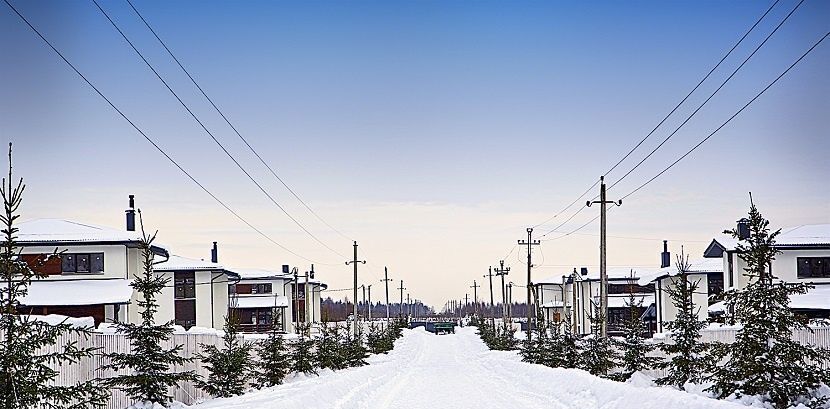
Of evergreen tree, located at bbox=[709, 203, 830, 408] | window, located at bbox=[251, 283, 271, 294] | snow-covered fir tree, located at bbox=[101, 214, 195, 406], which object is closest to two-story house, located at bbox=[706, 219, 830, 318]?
evergreen tree, located at bbox=[709, 203, 830, 408]

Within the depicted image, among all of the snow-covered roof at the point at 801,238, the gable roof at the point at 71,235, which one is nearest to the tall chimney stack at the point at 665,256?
the snow-covered roof at the point at 801,238

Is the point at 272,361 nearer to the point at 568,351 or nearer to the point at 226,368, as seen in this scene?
the point at 226,368

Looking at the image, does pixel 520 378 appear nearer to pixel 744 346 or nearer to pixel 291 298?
pixel 744 346

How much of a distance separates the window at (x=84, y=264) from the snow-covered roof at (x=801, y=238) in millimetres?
33467

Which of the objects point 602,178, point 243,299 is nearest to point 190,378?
point 602,178

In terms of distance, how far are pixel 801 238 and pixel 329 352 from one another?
29.9 meters

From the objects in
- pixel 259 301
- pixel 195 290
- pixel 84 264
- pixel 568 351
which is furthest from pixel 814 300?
pixel 259 301

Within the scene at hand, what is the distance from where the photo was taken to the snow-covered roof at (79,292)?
4506cm

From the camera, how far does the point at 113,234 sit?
49.7m

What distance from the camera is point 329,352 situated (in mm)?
39125

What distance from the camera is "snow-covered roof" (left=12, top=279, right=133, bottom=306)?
45062 millimetres

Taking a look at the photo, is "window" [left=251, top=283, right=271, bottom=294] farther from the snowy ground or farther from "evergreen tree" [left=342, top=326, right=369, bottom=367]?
the snowy ground

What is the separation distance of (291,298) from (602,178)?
6578 cm

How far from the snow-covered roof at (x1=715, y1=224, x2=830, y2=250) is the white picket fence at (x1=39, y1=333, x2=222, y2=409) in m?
34.3
